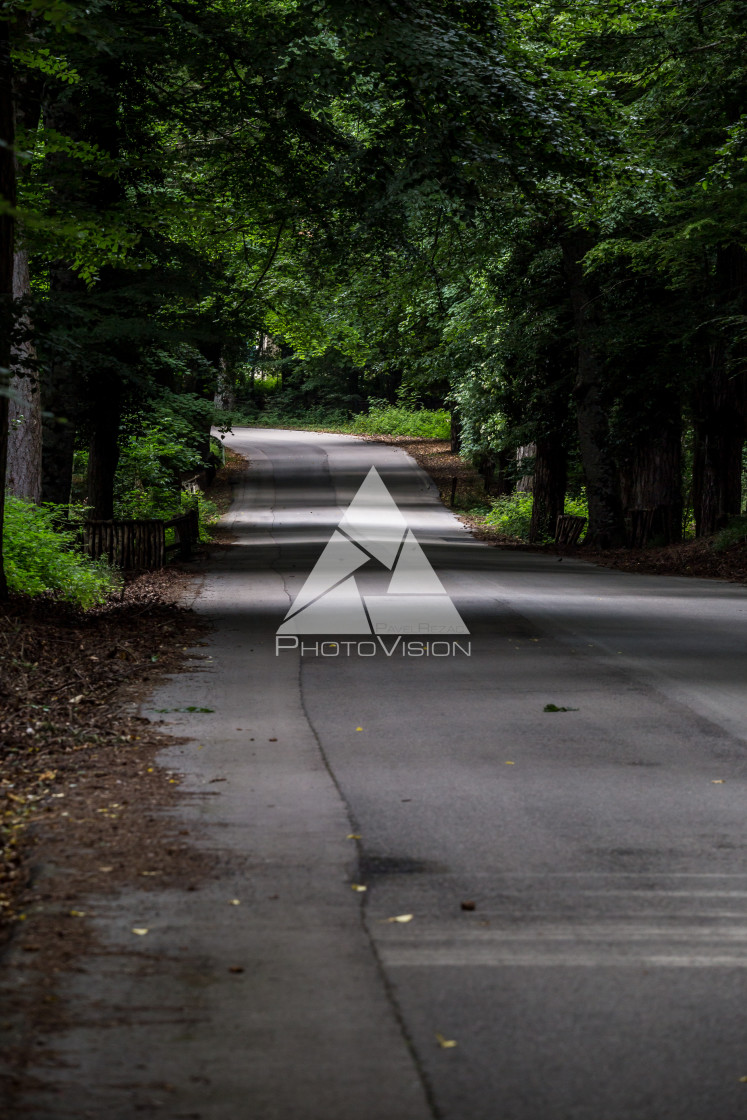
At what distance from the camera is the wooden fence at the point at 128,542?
2123 centimetres

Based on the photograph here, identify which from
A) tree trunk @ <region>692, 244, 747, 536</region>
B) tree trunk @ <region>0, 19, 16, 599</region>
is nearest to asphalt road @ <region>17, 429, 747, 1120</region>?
tree trunk @ <region>0, 19, 16, 599</region>

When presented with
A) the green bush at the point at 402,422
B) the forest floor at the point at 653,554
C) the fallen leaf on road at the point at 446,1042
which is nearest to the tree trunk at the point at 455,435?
the green bush at the point at 402,422

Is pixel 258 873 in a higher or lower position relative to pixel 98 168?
lower

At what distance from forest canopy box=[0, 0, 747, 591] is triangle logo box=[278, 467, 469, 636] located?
4.32 meters

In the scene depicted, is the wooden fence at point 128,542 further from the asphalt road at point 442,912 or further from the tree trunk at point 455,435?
the tree trunk at point 455,435

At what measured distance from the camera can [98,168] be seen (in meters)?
17.1

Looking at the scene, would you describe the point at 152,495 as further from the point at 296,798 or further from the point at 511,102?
the point at 296,798

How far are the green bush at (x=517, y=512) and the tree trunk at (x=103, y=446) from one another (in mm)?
15536

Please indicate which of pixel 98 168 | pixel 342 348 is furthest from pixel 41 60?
pixel 342 348

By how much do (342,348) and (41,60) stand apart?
1125 inches

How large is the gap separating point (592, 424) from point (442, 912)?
85.9 feet

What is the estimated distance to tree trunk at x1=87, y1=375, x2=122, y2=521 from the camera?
23.7m

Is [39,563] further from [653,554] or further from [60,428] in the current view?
[653,554]

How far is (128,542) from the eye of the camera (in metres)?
21.9
